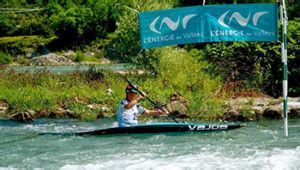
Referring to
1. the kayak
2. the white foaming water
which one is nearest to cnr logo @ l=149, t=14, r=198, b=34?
the kayak

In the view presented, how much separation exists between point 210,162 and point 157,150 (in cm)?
183

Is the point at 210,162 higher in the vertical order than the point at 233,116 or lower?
lower

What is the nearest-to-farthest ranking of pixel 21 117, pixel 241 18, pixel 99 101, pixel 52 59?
pixel 241 18
pixel 21 117
pixel 99 101
pixel 52 59

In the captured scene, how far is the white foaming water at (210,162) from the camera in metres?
10.6

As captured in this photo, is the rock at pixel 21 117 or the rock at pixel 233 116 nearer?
the rock at pixel 233 116

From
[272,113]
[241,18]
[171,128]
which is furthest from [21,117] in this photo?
[241,18]

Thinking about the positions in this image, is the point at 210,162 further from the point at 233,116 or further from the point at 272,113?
the point at 272,113

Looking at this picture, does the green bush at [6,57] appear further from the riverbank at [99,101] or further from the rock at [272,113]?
the rock at [272,113]

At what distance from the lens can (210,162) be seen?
11008 mm

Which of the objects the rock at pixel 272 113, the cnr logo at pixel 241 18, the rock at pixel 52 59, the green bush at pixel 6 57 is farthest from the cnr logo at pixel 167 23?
the green bush at pixel 6 57

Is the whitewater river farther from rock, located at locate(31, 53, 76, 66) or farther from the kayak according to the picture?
rock, located at locate(31, 53, 76, 66)

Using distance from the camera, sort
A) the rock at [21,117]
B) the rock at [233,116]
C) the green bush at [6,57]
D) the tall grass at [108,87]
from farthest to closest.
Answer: the green bush at [6,57] < the tall grass at [108,87] < the rock at [21,117] < the rock at [233,116]

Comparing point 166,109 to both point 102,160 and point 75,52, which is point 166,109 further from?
point 75,52

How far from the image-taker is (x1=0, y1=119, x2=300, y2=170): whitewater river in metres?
11.0
